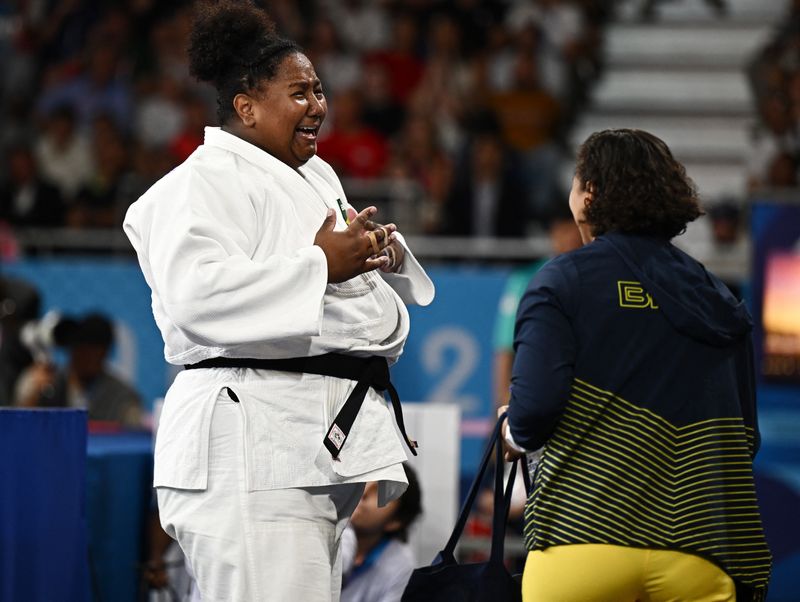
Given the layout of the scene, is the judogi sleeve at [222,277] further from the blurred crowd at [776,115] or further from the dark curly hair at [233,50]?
the blurred crowd at [776,115]

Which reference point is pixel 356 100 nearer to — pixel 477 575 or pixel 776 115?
pixel 776 115

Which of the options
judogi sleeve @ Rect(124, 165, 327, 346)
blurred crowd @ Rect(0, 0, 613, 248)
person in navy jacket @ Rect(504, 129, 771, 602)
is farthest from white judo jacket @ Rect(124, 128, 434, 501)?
blurred crowd @ Rect(0, 0, 613, 248)

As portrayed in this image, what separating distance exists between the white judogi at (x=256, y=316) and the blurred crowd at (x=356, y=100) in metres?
6.26

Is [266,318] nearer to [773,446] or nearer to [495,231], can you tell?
[773,446]

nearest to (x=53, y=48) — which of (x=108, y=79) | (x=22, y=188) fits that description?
(x=108, y=79)

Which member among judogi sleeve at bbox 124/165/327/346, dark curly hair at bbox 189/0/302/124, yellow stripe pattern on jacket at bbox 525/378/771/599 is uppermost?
dark curly hair at bbox 189/0/302/124

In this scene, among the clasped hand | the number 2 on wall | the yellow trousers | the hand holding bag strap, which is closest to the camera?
the yellow trousers

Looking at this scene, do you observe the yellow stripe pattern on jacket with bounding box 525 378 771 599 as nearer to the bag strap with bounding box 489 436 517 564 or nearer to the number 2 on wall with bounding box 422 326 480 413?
the bag strap with bounding box 489 436 517 564

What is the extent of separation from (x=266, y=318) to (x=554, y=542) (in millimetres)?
769

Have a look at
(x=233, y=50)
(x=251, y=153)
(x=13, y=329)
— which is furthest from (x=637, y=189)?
(x=13, y=329)

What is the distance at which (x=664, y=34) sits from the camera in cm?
1176

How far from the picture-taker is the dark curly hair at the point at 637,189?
9.34 ft

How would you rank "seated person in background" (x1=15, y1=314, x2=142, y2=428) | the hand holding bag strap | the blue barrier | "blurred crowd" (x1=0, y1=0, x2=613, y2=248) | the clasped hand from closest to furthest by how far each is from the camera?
the clasped hand → the hand holding bag strap → "seated person in background" (x1=15, y1=314, x2=142, y2=428) → the blue barrier → "blurred crowd" (x1=0, y1=0, x2=613, y2=248)

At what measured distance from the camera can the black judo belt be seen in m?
2.82
